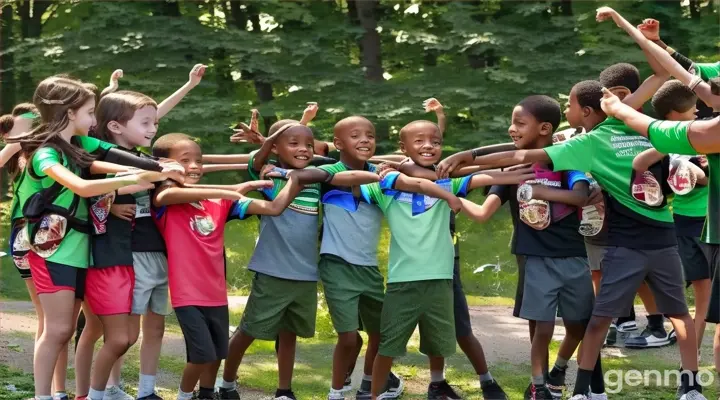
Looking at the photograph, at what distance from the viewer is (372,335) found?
19.5ft

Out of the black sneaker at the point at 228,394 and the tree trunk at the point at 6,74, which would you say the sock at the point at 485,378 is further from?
the tree trunk at the point at 6,74

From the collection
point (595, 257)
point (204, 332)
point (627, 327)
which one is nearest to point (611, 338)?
point (627, 327)

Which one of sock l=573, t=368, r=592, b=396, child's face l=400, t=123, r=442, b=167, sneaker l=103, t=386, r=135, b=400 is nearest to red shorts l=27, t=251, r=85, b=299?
sneaker l=103, t=386, r=135, b=400

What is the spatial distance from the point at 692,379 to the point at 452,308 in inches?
54.8

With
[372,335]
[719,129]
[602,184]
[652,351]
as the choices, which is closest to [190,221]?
[372,335]

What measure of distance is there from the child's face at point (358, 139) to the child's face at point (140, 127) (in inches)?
41.9

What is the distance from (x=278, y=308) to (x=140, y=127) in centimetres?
125

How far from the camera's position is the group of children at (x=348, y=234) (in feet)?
17.6

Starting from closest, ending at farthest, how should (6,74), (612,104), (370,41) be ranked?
(612,104) → (370,41) → (6,74)

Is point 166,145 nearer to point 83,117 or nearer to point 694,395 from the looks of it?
point 83,117

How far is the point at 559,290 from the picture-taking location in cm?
574

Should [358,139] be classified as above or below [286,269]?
above

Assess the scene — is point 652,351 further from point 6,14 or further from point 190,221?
point 6,14

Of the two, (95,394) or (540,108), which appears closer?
(95,394)
